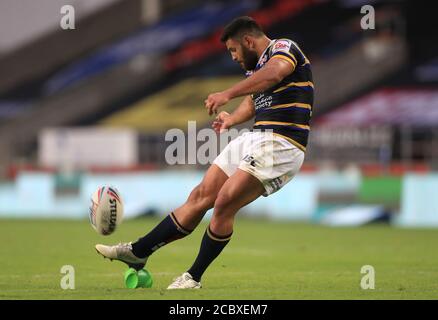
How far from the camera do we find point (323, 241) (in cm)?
1509

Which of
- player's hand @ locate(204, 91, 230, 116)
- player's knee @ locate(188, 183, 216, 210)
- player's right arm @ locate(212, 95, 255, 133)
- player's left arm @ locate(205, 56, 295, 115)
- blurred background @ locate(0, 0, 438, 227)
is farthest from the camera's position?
blurred background @ locate(0, 0, 438, 227)

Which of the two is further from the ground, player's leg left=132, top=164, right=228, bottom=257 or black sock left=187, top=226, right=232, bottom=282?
player's leg left=132, top=164, right=228, bottom=257

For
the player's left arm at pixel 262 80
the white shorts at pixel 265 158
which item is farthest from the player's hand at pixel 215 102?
the white shorts at pixel 265 158

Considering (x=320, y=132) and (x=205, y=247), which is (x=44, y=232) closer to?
(x=205, y=247)

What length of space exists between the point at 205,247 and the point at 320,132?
19.8 meters

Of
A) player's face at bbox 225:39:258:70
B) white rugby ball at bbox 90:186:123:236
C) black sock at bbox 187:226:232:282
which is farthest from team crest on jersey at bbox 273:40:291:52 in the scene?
white rugby ball at bbox 90:186:123:236

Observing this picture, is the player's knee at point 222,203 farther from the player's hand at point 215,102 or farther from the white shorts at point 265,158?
the player's hand at point 215,102

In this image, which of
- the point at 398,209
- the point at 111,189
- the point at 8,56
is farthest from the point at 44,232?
the point at 8,56

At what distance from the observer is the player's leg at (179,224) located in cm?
878

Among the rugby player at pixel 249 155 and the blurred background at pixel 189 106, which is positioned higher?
the blurred background at pixel 189 106

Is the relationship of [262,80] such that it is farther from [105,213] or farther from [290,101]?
[105,213]

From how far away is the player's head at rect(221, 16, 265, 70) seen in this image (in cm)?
866

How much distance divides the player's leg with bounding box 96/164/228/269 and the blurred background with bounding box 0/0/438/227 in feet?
33.6

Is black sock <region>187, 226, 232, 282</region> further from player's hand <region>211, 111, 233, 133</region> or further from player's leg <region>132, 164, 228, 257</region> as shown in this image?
player's hand <region>211, 111, 233, 133</region>
